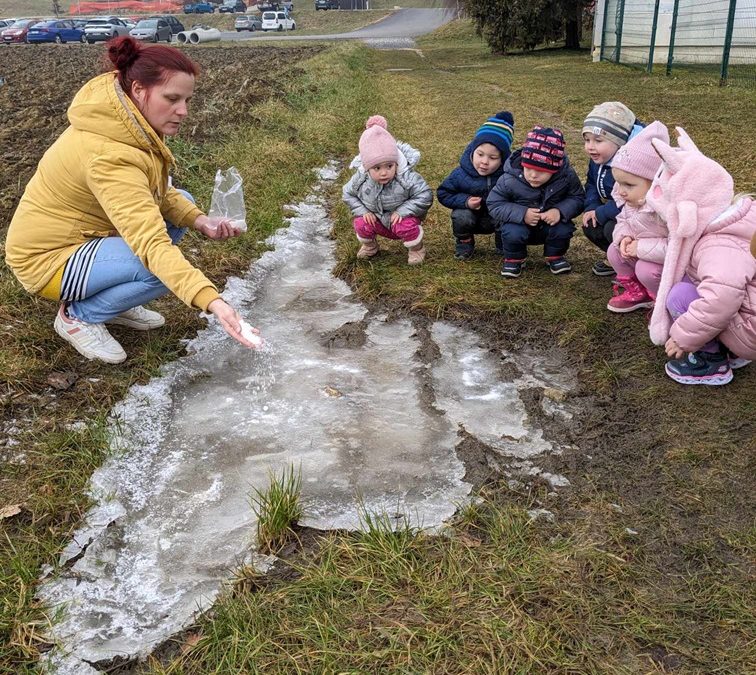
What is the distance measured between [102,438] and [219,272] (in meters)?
1.84

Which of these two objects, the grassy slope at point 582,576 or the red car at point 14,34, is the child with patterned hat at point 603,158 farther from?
the red car at point 14,34

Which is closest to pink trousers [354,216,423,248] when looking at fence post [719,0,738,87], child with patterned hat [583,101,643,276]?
child with patterned hat [583,101,643,276]

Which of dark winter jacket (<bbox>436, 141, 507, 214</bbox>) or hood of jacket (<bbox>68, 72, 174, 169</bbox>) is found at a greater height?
hood of jacket (<bbox>68, 72, 174, 169</bbox>)

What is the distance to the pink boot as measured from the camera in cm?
373

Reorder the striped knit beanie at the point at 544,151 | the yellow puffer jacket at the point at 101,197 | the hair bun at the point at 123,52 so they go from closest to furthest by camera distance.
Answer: the yellow puffer jacket at the point at 101,197 → the hair bun at the point at 123,52 → the striped knit beanie at the point at 544,151

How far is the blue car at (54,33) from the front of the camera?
35.7 m

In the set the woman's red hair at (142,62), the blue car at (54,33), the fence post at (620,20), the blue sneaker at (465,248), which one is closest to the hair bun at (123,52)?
the woman's red hair at (142,62)

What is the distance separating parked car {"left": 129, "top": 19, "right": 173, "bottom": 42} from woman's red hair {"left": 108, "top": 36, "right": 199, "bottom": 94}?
3750 centimetres

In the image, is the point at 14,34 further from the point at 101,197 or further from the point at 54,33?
the point at 101,197

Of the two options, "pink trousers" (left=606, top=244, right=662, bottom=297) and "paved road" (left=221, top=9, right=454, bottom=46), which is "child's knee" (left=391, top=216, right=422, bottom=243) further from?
"paved road" (left=221, top=9, right=454, bottom=46)

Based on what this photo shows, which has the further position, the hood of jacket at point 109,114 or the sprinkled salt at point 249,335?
the hood of jacket at point 109,114

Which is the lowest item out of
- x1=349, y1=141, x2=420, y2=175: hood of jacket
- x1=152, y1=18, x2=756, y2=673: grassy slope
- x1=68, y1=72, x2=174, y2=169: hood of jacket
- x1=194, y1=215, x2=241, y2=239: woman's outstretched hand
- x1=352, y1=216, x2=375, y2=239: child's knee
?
x1=152, y1=18, x2=756, y2=673: grassy slope

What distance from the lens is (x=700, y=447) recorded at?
2.61m

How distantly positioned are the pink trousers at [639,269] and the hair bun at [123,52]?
8.29ft
